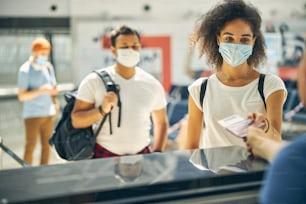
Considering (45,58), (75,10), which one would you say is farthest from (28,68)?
(75,10)

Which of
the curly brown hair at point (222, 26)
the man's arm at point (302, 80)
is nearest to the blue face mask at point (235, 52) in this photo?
the curly brown hair at point (222, 26)

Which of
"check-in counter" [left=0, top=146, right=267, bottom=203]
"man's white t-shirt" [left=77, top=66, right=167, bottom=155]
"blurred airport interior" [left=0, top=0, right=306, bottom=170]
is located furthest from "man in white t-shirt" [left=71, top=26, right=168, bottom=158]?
"blurred airport interior" [left=0, top=0, right=306, bottom=170]

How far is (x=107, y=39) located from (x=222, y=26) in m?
2.19

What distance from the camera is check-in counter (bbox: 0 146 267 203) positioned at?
0.59 meters

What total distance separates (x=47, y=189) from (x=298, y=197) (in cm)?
34

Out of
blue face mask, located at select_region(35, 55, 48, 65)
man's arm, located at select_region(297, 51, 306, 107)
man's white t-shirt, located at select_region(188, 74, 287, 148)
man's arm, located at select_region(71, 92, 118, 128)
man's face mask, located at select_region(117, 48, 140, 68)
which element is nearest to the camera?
man's arm, located at select_region(297, 51, 306, 107)

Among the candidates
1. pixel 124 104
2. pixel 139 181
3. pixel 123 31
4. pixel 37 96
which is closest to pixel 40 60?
pixel 37 96

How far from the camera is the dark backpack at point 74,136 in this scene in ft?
4.48

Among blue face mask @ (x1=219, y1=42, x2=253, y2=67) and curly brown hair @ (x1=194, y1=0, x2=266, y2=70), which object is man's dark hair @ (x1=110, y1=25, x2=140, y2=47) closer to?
curly brown hair @ (x1=194, y1=0, x2=266, y2=70)

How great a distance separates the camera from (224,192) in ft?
2.06

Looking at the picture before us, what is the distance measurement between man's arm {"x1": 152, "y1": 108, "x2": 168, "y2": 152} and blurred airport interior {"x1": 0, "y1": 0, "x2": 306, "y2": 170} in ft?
3.44

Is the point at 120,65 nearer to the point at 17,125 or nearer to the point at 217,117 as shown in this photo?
the point at 217,117

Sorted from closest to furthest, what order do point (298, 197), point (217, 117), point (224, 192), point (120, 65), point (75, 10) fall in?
point (298, 197)
point (224, 192)
point (217, 117)
point (120, 65)
point (75, 10)

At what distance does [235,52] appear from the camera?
1.07 m
